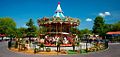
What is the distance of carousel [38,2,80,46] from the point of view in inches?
1607

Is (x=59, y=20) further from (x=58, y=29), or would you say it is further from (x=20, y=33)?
(x=20, y=33)

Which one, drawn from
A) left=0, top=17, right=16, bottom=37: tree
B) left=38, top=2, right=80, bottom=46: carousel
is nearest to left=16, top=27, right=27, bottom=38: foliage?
left=0, top=17, right=16, bottom=37: tree

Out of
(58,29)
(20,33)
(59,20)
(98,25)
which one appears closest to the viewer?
(59,20)

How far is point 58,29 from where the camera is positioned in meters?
44.1

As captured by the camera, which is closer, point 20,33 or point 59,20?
point 59,20

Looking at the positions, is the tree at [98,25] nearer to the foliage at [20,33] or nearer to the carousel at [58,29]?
the foliage at [20,33]

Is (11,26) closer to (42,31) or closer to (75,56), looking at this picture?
(42,31)

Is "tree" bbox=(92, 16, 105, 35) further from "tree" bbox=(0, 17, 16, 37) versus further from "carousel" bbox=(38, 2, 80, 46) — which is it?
"carousel" bbox=(38, 2, 80, 46)

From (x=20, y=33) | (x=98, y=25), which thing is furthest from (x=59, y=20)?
(x=98, y=25)

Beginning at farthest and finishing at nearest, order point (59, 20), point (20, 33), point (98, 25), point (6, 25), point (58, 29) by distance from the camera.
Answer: point (6, 25)
point (98, 25)
point (20, 33)
point (58, 29)
point (59, 20)

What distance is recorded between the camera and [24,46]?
33031 mm

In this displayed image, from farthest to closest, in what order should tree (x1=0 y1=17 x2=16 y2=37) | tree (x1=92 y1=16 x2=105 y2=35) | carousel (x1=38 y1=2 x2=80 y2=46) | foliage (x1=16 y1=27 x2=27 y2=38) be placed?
tree (x1=0 y1=17 x2=16 y2=37) < tree (x1=92 y1=16 x2=105 y2=35) < foliage (x1=16 y1=27 x2=27 y2=38) < carousel (x1=38 y1=2 x2=80 y2=46)

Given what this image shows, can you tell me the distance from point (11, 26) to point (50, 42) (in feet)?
271

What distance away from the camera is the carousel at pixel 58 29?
134 feet
